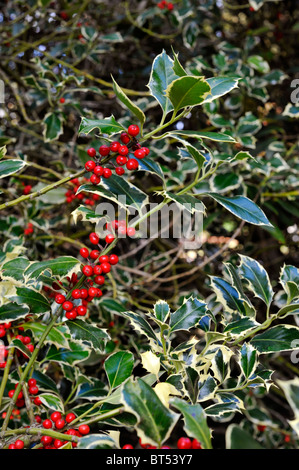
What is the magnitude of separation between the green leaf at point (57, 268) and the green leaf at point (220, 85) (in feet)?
1.20

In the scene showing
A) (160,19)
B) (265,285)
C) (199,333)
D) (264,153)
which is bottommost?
(199,333)

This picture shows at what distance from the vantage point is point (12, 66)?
5.79 ft

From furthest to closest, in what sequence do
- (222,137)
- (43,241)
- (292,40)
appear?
(292,40), (43,241), (222,137)

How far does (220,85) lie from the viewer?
65 cm

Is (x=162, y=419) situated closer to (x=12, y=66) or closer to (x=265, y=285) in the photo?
(x=265, y=285)

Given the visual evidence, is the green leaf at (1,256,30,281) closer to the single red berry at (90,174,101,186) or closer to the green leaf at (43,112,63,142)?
the single red berry at (90,174,101,186)

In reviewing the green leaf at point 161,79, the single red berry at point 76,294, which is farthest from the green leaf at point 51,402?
the green leaf at point 161,79

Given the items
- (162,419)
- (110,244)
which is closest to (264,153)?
(110,244)

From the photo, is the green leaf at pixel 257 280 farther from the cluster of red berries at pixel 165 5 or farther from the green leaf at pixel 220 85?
the cluster of red berries at pixel 165 5

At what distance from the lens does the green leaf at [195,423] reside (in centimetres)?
44

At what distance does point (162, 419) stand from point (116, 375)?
0.77ft

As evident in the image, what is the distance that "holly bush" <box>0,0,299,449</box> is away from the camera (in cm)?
64

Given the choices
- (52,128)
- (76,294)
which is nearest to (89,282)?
(76,294)
